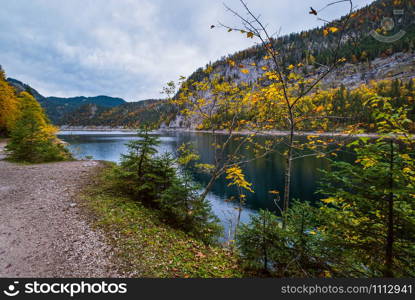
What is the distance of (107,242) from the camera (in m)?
5.13

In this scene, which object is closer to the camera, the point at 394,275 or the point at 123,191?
the point at 394,275

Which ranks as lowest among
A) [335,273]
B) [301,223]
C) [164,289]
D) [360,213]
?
[335,273]

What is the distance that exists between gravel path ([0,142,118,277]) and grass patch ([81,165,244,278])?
0.39 metres

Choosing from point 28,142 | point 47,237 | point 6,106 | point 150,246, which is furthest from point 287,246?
point 6,106

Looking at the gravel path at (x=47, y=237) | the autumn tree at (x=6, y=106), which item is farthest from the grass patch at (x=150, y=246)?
the autumn tree at (x=6, y=106)

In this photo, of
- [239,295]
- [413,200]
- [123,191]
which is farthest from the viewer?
[123,191]

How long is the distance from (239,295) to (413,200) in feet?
10.7

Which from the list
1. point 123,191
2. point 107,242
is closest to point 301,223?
point 107,242

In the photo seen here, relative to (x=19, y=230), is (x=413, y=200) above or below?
above

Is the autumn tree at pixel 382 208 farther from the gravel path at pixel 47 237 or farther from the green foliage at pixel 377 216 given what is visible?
the gravel path at pixel 47 237

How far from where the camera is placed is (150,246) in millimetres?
5289

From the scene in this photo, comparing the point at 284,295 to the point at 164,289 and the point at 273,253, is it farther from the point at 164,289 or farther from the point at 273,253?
the point at 164,289

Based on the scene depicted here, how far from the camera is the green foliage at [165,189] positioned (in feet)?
22.4

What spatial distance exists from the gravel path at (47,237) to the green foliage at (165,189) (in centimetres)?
221
